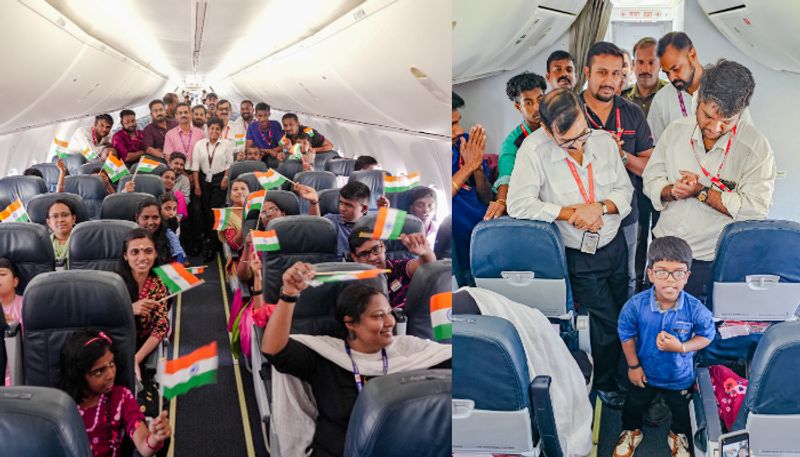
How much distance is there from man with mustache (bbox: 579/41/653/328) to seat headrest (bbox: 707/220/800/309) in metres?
0.25

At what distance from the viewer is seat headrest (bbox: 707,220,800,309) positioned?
151 cm

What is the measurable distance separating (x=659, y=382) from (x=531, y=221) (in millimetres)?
546

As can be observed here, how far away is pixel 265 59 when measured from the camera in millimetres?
4484

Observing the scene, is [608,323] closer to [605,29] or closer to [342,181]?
[605,29]

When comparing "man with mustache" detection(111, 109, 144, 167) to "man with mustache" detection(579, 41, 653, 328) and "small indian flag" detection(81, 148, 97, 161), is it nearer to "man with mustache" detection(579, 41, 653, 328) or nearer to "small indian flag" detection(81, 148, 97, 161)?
"small indian flag" detection(81, 148, 97, 161)

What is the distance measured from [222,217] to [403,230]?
2.01 ft

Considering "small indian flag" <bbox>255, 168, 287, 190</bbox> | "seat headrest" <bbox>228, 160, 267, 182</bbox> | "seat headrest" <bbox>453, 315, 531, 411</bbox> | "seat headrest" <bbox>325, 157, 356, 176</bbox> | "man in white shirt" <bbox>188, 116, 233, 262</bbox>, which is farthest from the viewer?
"seat headrest" <bbox>325, 157, 356, 176</bbox>

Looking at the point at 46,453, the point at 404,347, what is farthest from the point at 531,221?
the point at 46,453

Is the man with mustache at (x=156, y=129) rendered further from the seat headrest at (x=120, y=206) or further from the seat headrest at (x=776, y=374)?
the seat headrest at (x=776, y=374)

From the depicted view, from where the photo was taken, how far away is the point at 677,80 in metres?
1.61

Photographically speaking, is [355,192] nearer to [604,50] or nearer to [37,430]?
[604,50]

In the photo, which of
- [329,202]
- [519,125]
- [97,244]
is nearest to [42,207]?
[97,244]

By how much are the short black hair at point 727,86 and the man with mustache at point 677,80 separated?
1.3 inches

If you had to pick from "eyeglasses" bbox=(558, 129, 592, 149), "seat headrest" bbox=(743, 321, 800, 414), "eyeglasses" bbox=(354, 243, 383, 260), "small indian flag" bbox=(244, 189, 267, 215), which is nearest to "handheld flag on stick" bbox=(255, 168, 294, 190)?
"small indian flag" bbox=(244, 189, 267, 215)
